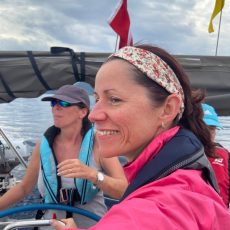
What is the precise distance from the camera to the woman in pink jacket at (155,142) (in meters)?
0.77

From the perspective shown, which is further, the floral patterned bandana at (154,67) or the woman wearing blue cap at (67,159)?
the woman wearing blue cap at (67,159)

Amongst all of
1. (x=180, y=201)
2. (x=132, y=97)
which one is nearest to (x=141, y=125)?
(x=132, y=97)

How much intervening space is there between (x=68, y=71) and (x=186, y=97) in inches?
80.0

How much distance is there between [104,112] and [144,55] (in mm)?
Answer: 225

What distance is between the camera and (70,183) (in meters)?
2.43

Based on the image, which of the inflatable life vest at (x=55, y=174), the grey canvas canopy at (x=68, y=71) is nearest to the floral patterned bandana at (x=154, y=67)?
the inflatable life vest at (x=55, y=174)

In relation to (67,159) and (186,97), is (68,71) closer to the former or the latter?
(67,159)

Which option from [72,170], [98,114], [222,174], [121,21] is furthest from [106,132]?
[121,21]

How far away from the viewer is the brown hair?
1.07 meters

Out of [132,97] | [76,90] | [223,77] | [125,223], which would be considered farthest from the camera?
[223,77]

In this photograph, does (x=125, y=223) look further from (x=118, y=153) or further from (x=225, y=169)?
(x=225, y=169)

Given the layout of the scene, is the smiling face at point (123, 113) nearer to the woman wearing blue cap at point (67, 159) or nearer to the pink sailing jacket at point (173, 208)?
the pink sailing jacket at point (173, 208)

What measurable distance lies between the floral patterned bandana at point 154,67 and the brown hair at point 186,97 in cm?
2

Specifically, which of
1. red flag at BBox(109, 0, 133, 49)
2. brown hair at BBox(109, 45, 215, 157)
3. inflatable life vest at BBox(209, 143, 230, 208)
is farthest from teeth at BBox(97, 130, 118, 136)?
red flag at BBox(109, 0, 133, 49)
